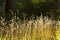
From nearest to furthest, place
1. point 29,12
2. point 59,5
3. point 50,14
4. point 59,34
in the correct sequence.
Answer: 1. point 59,34
2. point 50,14
3. point 29,12
4. point 59,5

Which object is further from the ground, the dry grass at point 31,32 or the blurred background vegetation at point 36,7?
the dry grass at point 31,32

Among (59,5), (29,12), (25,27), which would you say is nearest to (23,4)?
(29,12)

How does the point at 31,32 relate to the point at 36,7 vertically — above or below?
above

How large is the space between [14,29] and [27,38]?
1.51ft

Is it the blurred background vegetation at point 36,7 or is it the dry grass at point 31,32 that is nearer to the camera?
the dry grass at point 31,32

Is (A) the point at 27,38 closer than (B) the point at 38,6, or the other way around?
(A) the point at 27,38

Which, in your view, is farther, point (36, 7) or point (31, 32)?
point (36, 7)

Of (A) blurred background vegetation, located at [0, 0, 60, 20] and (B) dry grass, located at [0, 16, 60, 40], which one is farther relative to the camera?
(A) blurred background vegetation, located at [0, 0, 60, 20]

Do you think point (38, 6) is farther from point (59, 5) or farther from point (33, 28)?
point (33, 28)

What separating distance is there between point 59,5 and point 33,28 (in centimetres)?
857

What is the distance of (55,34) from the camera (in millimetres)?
7320

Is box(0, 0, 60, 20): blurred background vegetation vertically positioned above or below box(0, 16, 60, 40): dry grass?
below

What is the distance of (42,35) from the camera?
23.6 feet

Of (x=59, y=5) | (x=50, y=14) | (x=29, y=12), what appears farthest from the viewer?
(x=59, y=5)
